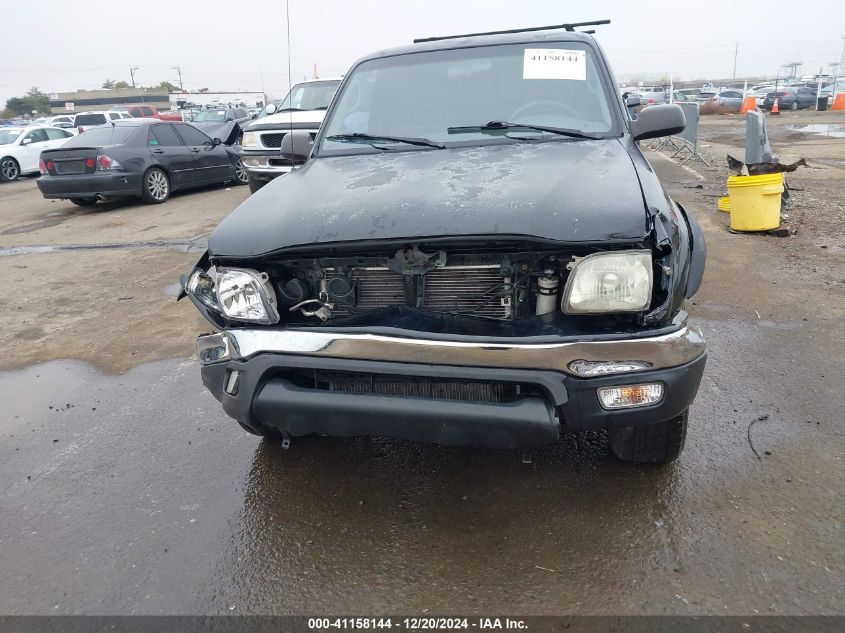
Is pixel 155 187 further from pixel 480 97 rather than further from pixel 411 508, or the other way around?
pixel 411 508

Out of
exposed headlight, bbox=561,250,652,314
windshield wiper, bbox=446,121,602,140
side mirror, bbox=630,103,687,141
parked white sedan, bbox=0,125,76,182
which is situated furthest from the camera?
parked white sedan, bbox=0,125,76,182

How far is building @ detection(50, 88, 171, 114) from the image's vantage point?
66225mm

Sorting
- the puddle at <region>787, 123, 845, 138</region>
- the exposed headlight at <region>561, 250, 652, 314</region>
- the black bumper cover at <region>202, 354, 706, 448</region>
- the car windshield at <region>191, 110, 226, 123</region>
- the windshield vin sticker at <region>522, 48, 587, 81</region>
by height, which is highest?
the windshield vin sticker at <region>522, 48, 587, 81</region>

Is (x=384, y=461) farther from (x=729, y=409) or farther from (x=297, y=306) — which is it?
(x=729, y=409)

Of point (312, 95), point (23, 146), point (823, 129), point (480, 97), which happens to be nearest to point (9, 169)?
point (23, 146)

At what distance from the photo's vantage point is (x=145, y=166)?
35.2ft

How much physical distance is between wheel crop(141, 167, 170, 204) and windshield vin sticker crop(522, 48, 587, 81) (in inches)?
359

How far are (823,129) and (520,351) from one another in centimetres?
2362

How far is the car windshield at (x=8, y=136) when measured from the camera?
1755 centimetres

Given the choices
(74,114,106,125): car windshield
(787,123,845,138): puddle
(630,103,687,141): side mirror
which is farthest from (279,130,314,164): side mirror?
(74,114,106,125): car windshield

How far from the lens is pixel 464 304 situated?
2395mm

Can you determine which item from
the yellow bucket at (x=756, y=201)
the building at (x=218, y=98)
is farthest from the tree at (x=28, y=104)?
the yellow bucket at (x=756, y=201)

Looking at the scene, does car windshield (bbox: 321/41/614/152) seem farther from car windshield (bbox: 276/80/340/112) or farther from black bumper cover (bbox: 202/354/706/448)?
car windshield (bbox: 276/80/340/112)

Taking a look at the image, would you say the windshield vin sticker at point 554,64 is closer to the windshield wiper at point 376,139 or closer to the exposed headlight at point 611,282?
the windshield wiper at point 376,139
